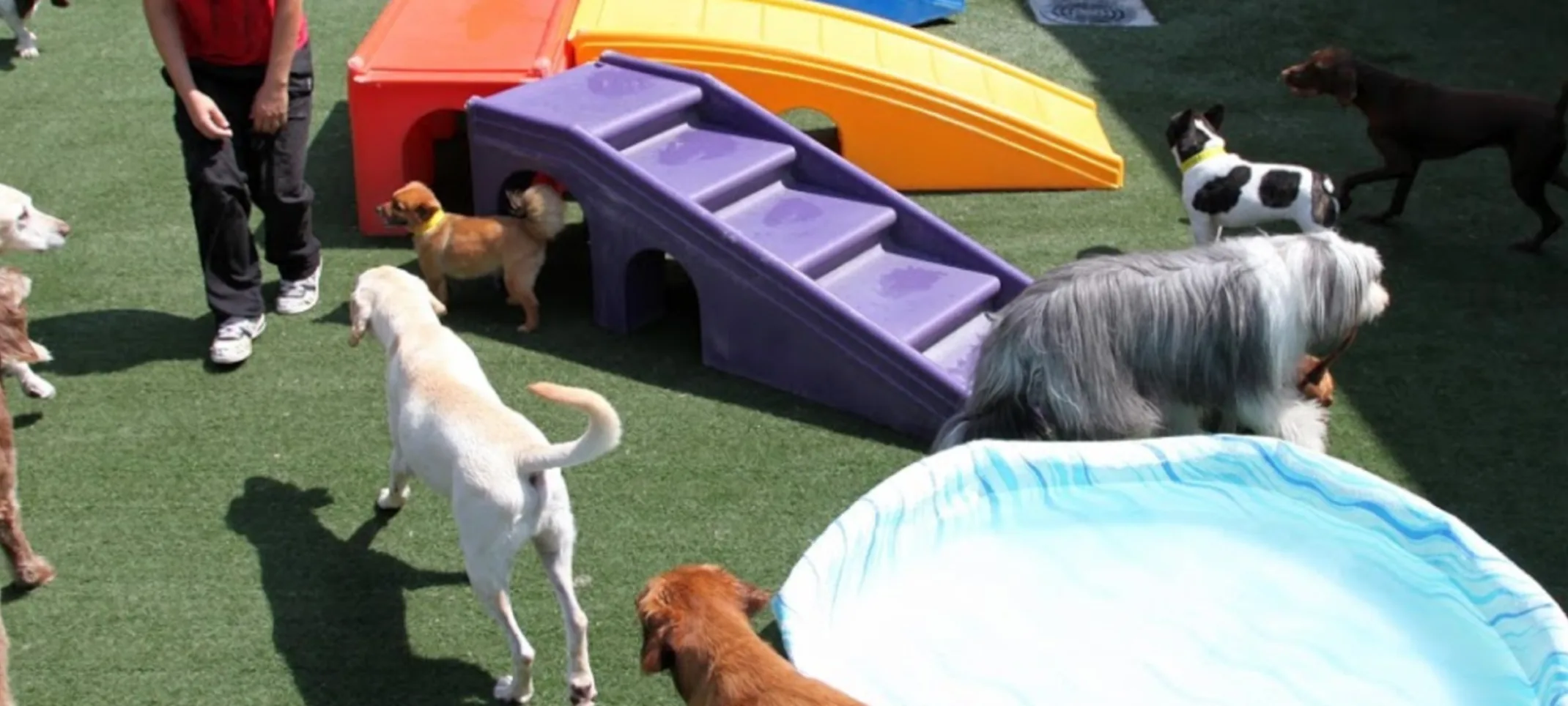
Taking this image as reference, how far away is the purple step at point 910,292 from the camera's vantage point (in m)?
5.20

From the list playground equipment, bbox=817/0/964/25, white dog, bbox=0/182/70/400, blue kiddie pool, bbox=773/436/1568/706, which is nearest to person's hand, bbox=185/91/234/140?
white dog, bbox=0/182/70/400

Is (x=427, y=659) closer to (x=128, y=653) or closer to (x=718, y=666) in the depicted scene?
(x=128, y=653)

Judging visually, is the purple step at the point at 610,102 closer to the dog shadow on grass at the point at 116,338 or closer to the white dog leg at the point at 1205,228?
the dog shadow on grass at the point at 116,338

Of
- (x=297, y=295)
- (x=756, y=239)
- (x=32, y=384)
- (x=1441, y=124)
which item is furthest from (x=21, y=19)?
(x=1441, y=124)

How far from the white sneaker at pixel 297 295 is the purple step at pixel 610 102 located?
1.10 m

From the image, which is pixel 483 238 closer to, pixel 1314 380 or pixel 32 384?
pixel 32 384

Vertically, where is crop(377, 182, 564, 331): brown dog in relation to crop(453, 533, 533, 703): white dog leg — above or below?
below

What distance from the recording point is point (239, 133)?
5.43 meters

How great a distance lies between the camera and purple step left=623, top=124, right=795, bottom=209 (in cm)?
560

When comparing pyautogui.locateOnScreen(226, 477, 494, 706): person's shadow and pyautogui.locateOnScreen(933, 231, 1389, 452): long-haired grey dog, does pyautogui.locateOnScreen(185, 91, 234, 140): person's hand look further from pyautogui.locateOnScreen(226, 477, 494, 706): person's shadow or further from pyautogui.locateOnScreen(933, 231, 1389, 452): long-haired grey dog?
pyautogui.locateOnScreen(933, 231, 1389, 452): long-haired grey dog

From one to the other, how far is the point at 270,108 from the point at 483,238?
95 cm

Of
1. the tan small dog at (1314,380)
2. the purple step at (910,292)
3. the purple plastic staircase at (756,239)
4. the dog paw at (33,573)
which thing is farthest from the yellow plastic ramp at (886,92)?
the dog paw at (33,573)

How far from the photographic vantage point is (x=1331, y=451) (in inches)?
198

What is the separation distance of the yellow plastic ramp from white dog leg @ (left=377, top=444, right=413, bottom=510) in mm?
3020
